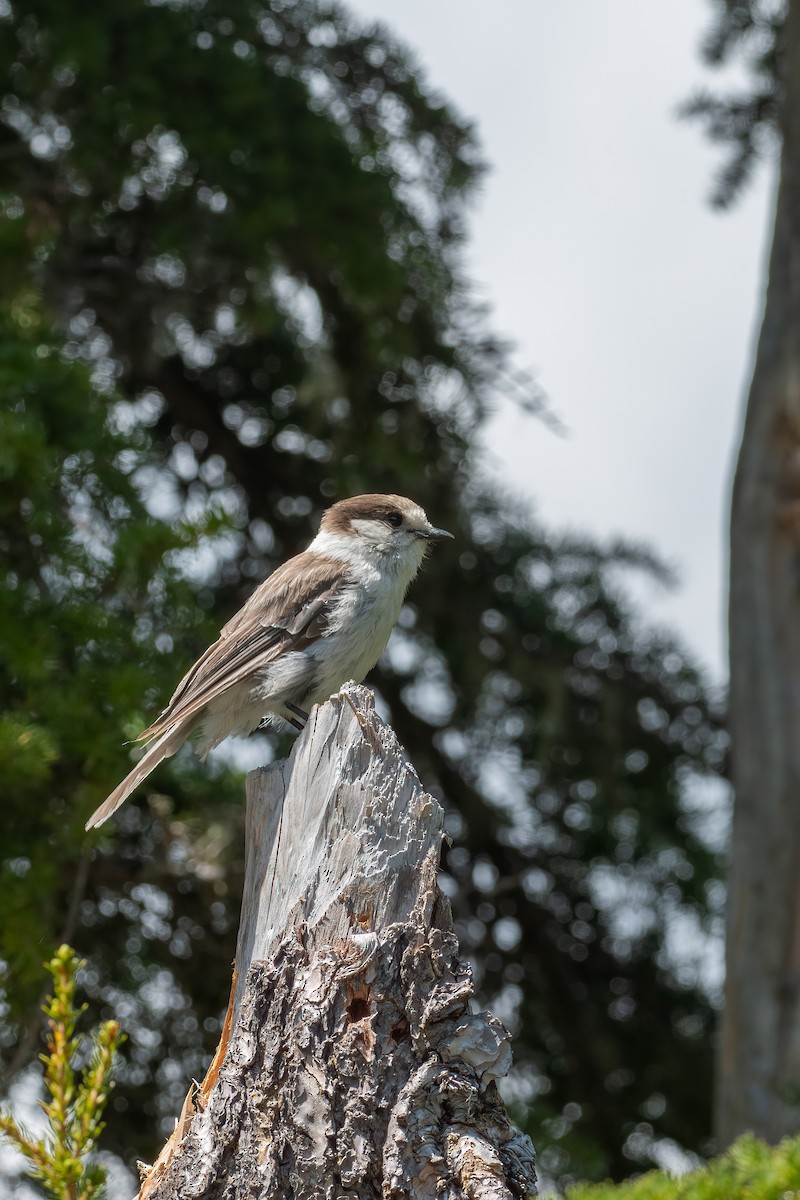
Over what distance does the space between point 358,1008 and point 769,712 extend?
13.1 feet

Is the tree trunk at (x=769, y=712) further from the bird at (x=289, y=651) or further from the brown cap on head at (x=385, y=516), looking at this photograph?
the bird at (x=289, y=651)

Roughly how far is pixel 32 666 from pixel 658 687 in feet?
9.47

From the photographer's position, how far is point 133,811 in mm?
4691

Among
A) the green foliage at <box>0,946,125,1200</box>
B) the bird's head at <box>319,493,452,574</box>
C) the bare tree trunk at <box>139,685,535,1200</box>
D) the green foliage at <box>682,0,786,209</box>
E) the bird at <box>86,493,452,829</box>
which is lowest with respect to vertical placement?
the green foliage at <box>0,946,125,1200</box>

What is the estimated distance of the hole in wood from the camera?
2.29 metres

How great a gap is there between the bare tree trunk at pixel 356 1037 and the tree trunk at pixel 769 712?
10.8 feet

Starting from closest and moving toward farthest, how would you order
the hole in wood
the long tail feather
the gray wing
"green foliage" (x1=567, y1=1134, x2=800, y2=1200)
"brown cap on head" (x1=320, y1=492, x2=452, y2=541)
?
the hole in wood, "green foliage" (x1=567, y1=1134, x2=800, y2=1200), the long tail feather, the gray wing, "brown cap on head" (x1=320, y1=492, x2=452, y2=541)

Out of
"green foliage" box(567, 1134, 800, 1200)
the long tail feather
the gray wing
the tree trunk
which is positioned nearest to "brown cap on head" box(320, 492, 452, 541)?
the gray wing

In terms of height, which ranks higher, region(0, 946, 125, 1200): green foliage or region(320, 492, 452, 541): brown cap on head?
region(320, 492, 452, 541): brown cap on head

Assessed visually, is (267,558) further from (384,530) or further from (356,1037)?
(356,1037)

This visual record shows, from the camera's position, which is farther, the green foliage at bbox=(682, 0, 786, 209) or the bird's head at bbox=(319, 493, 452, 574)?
the green foliage at bbox=(682, 0, 786, 209)

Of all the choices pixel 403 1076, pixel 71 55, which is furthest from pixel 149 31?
pixel 403 1076

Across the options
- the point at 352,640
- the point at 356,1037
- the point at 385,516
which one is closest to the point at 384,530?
the point at 385,516

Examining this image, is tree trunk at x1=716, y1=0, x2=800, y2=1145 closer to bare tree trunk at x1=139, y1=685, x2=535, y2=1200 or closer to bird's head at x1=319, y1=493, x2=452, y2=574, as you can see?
bird's head at x1=319, y1=493, x2=452, y2=574
